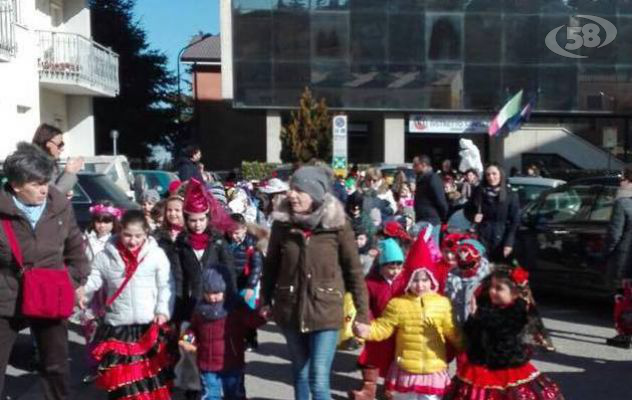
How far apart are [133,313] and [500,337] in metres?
2.37

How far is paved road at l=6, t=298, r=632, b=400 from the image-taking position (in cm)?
697

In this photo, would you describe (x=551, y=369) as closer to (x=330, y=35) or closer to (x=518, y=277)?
(x=518, y=277)

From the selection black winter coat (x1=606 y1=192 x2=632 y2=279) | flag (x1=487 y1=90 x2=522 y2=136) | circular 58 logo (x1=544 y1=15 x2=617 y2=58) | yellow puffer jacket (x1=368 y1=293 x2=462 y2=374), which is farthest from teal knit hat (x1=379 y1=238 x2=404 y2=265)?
circular 58 logo (x1=544 y1=15 x2=617 y2=58)

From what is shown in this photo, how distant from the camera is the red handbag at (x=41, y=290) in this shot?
5191 mm

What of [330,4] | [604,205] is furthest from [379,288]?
[330,4]

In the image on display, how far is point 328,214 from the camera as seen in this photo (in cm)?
525

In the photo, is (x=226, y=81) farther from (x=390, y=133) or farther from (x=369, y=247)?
(x=369, y=247)

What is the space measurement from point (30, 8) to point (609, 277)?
1687cm

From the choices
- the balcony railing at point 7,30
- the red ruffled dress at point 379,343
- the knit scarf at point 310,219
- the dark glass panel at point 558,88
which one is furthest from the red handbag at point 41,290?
the dark glass panel at point 558,88

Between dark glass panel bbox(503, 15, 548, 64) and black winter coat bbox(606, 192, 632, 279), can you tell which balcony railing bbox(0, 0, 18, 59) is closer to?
black winter coat bbox(606, 192, 632, 279)

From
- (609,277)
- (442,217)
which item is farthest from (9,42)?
(609,277)

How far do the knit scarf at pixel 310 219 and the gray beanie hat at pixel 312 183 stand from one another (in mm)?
64

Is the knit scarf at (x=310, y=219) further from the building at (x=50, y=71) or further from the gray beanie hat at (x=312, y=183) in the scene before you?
the building at (x=50, y=71)

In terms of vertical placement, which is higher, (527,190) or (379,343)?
(527,190)
